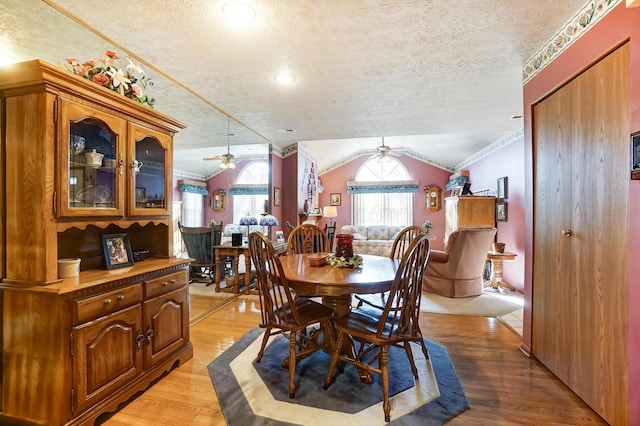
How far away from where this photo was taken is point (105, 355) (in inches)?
62.9

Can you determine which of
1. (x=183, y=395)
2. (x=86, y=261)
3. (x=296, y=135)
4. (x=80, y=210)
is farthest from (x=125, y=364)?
(x=296, y=135)

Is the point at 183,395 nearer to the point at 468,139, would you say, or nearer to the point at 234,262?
the point at 234,262

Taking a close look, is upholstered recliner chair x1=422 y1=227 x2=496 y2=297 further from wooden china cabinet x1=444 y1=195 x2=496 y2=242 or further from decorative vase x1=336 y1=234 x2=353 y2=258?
decorative vase x1=336 y1=234 x2=353 y2=258

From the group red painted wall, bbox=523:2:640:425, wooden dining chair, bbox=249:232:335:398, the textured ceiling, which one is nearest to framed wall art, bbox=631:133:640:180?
red painted wall, bbox=523:2:640:425

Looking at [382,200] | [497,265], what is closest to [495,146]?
[497,265]

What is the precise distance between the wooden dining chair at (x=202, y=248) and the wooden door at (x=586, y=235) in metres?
3.38

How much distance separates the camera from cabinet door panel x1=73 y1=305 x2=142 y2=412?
147 centimetres

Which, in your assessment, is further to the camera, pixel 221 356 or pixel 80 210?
pixel 221 356

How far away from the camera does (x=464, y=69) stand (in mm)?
2582

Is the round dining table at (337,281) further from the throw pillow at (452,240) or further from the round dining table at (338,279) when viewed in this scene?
the throw pillow at (452,240)

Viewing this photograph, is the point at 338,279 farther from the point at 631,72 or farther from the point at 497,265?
the point at 497,265

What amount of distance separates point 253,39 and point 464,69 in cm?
185

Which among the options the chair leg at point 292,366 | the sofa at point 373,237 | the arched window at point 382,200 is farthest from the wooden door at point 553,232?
the arched window at point 382,200

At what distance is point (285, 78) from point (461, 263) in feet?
10.6
